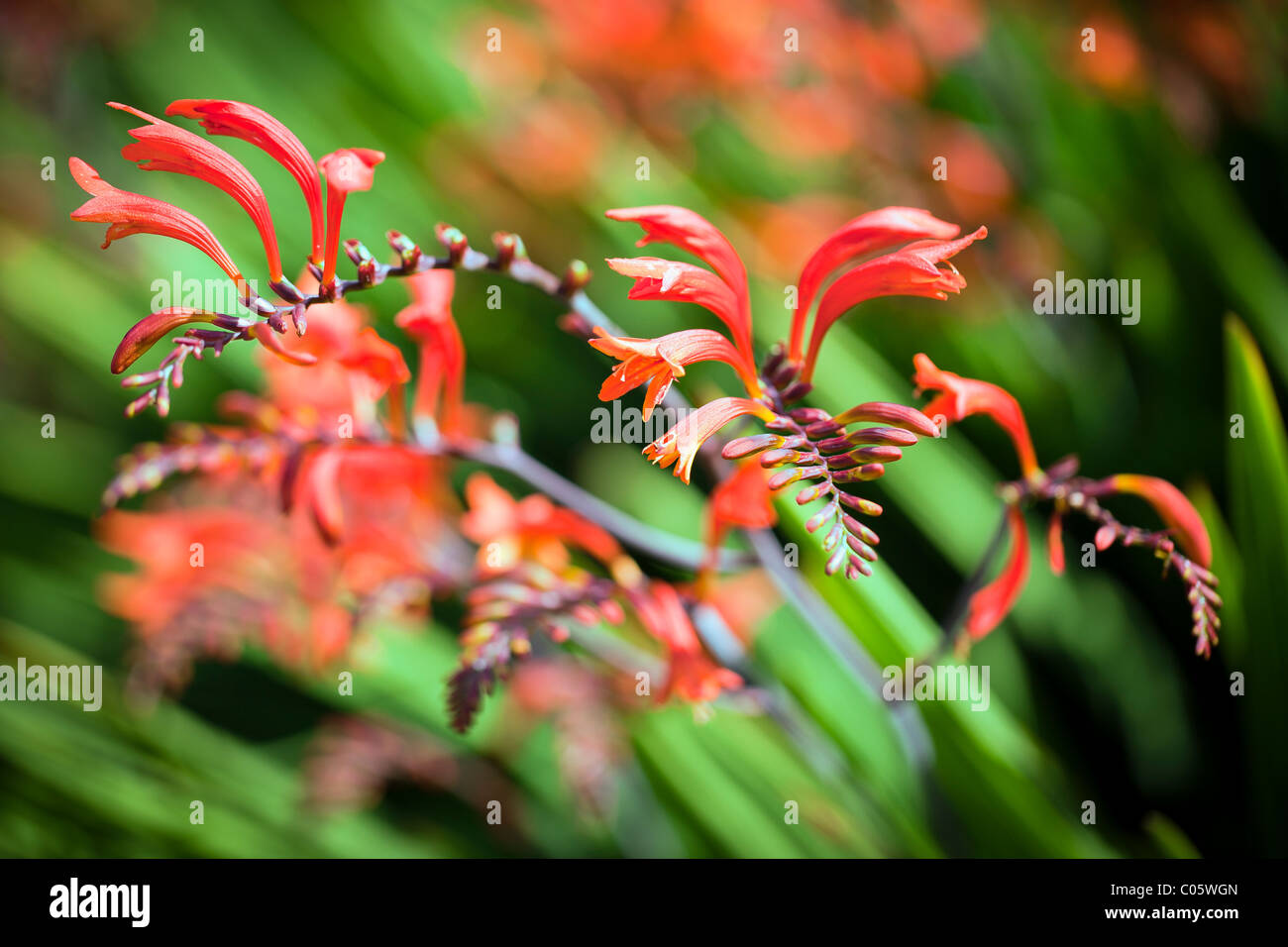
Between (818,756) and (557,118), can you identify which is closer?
(818,756)

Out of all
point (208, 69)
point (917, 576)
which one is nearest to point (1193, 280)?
point (917, 576)

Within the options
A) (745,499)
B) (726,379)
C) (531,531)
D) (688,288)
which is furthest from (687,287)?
(726,379)

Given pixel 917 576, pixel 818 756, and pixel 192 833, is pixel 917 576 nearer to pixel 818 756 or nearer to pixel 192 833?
pixel 818 756

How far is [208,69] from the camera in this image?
142 centimetres

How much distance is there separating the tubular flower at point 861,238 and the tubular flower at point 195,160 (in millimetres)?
213

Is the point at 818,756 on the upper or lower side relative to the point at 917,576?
lower

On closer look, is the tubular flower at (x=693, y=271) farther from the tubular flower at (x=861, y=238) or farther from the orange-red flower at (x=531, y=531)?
the orange-red flower at (x=531, y=531)

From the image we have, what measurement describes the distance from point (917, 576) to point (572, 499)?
488 mm

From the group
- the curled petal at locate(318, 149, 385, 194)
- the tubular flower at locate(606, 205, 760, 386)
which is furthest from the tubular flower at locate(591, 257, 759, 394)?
the curled petal at locate(318, 149, 385, 194)

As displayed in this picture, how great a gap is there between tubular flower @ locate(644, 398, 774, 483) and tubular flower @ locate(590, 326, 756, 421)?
13mm

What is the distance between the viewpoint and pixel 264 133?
0.35m

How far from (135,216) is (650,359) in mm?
208

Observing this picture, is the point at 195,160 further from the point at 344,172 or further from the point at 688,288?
the point at 688,288

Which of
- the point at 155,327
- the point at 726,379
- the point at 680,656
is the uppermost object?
the point at 726,379
